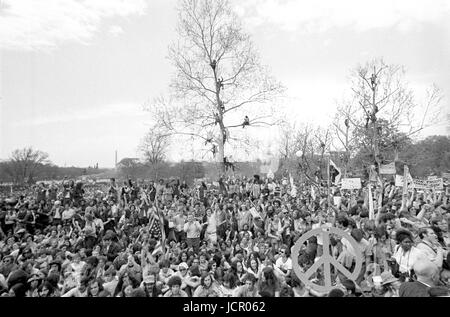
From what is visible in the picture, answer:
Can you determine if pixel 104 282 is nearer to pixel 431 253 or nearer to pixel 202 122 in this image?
pixel 431 253

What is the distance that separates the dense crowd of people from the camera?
6.30 metres

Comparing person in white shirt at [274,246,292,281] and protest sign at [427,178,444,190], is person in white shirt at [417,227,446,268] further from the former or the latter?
protest sign at [427,178,444,190]

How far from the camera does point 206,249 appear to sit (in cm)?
987

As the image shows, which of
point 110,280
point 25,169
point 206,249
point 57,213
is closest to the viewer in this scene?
point 110,280

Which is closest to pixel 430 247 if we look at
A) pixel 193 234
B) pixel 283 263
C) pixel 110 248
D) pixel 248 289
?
pixel 283 263

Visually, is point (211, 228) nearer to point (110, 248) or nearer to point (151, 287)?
point (110, 248)

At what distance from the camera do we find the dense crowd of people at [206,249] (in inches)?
248

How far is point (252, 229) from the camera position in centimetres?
1222

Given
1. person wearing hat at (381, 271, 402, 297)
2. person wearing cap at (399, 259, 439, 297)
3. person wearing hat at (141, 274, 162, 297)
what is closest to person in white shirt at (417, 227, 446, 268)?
person wearing hat at (381, 271, 402, 297)

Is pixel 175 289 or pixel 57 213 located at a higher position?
pixel 57 213

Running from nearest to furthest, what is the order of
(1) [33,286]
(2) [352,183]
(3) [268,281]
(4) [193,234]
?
1. (3) [268,281]
2. (1) [33,286]
3. (4) [193,234]
4. (2) [352,183]

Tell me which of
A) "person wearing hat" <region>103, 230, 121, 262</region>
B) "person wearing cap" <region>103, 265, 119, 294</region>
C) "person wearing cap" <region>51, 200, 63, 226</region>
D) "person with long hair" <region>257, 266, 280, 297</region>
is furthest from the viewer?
"person wearing cap" <region>51, 200, 63, 226</region>
